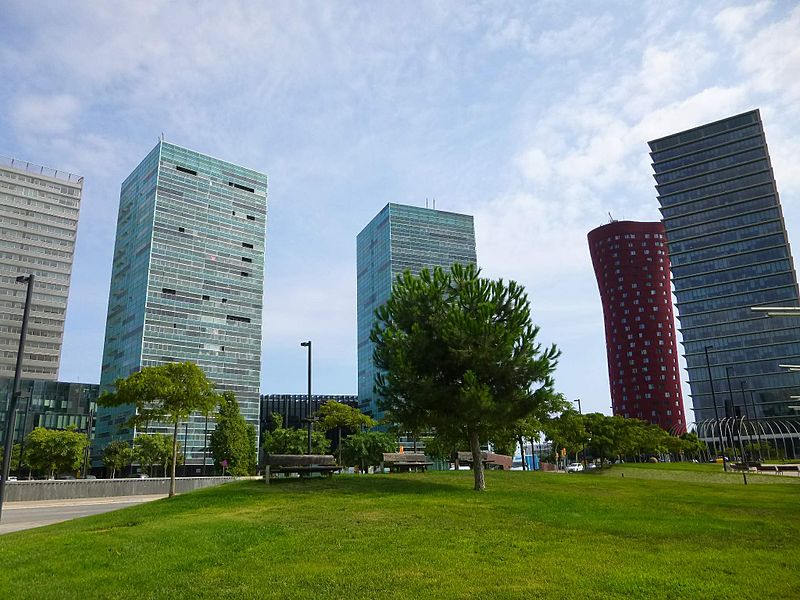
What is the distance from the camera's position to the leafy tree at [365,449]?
56228mm

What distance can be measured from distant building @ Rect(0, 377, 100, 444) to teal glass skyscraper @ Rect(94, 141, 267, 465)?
468 centimetres

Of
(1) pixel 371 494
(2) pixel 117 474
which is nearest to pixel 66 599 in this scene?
(1) pixel 371 494

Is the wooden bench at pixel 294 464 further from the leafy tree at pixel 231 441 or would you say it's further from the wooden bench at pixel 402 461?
Result: the leafy tree at pixel 231 441

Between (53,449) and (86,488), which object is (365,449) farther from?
(53,449)

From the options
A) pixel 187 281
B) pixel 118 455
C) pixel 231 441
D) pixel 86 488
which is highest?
pixel 187 281

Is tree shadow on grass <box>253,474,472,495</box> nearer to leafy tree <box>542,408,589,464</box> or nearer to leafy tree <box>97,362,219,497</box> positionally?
leafy tree <box>97,362,219,497</box>

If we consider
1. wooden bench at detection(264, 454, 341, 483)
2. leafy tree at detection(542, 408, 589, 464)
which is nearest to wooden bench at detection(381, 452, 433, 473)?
wooden bench at detection(264, 454, 341, 483)

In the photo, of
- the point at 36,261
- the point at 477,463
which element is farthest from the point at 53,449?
the point at 36,261

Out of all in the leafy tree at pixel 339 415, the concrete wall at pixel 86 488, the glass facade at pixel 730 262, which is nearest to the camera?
the concrete wall at pixel 86 488

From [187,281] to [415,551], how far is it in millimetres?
125241

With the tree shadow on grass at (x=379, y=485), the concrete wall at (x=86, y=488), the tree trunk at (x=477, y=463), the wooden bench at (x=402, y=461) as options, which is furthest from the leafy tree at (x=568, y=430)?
the concrete wall at (x=86, y=488)

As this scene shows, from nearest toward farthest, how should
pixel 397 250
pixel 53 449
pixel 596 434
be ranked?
1. pixel 596 434
2. pixel 53 449
3. pixel 397 250

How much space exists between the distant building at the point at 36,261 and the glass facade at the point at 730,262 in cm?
16737

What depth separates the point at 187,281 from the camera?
125938 mm
